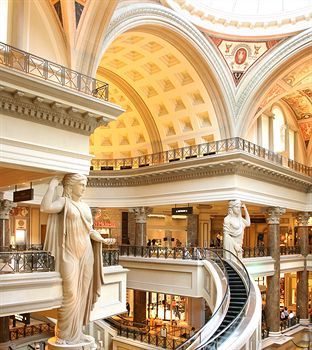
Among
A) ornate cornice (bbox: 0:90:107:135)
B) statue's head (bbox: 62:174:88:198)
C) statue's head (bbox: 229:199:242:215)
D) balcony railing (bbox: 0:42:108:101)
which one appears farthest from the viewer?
statue's head (bbox: 229:199:242:215)

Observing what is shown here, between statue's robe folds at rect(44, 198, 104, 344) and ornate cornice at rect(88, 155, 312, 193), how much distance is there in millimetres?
7888

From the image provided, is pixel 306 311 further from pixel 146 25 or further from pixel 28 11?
pixel 28 11

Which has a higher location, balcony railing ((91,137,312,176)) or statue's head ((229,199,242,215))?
balcony railing ((91,137,312,176))

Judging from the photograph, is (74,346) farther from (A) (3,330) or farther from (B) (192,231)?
(B) (192,231)

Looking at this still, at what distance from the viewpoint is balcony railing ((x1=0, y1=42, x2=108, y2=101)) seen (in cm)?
949

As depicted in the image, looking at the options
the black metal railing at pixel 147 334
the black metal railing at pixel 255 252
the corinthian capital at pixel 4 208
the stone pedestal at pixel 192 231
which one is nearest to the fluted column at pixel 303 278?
the black metal railing at pixel 255 252

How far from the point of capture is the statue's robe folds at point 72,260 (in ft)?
30.5

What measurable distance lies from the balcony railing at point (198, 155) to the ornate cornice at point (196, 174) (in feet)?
1.44

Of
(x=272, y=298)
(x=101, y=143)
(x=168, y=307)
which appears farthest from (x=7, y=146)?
(x=168, y=307)

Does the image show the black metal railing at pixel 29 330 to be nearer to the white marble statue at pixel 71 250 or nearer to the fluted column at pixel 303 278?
the white marble statue at pixel 71 250

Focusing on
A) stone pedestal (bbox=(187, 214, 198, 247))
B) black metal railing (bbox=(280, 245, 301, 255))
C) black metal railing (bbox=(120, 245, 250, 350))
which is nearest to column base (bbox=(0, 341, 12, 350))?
black metal railing (bbox=(120, 245, 250, 350))

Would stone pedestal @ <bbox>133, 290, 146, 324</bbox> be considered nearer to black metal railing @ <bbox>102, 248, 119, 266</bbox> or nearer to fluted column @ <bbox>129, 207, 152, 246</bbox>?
fluted column @ <bbox>129, 207, 152, 246</bbox>

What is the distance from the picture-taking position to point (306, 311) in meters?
21.8

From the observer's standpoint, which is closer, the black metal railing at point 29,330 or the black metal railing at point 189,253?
the black metal railing at point 29,330
